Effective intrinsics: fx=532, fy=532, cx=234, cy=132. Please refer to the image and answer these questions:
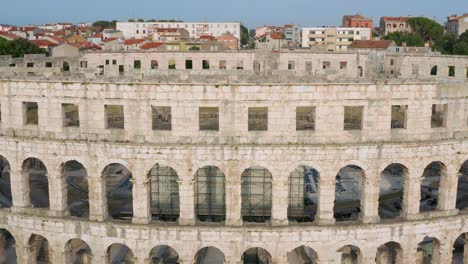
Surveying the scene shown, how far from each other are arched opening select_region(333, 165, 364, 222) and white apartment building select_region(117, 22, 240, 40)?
124m

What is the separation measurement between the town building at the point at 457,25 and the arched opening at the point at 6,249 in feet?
440

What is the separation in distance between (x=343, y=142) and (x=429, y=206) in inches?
599

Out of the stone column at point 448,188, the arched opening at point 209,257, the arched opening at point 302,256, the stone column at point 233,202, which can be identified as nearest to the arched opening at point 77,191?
the arched opening at point 209,257

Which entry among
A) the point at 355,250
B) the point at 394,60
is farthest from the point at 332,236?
the point at 394,60

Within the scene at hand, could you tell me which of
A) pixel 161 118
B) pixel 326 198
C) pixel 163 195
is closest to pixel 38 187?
pixel 161 118

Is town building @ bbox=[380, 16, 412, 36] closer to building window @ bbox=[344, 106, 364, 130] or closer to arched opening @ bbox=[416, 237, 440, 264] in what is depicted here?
building window @ bbox=[344, 106, 364, 130]

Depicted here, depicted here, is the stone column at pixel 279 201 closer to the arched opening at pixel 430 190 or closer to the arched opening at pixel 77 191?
the arched opening at pixel 77 191

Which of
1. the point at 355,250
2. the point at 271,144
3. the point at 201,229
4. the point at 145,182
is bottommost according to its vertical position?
the point at 355,250

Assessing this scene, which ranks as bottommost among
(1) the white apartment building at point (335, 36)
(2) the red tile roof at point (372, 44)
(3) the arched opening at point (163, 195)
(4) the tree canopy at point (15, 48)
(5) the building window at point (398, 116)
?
(3) the arched opening at point (163, 195)

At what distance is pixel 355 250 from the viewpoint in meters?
35.2

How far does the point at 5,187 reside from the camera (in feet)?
154

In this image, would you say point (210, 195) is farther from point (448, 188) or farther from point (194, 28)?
point (194, 28)

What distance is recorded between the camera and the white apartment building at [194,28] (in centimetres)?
16888

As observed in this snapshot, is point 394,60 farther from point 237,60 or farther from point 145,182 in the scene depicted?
point 145,182
